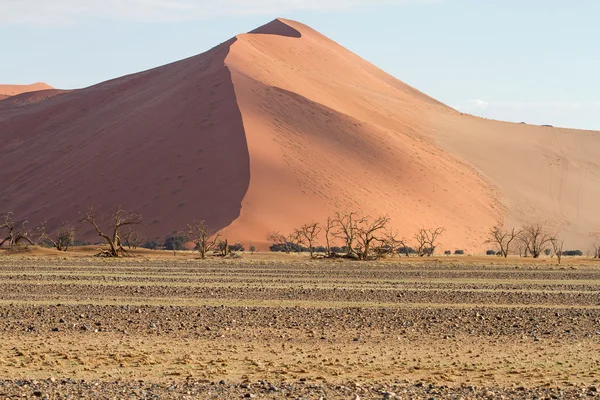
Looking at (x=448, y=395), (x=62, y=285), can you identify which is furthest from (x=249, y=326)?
(x=62, y=285)

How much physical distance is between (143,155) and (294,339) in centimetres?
6802

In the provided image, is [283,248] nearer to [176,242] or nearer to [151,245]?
[176,242]

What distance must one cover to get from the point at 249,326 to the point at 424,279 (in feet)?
51.3

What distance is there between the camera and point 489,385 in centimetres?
1123

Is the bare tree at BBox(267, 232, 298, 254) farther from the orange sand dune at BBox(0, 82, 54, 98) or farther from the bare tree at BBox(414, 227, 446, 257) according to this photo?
the orange sand dune at BBox(0, 82, 54, 98)

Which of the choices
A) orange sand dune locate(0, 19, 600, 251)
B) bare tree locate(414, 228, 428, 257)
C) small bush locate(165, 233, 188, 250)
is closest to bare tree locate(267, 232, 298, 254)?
orange sand dune locate(0, 19, 600, 251)

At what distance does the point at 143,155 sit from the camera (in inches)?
3219

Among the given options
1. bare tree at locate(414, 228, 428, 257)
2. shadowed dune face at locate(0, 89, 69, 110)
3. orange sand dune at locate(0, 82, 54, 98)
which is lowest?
bare tree at locate(414, 228, 428, 257)

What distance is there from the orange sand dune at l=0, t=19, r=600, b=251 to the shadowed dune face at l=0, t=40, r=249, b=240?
0.17 meters

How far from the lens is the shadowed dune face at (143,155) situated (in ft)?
242

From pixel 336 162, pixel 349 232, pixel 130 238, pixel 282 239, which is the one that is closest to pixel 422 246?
pixel 349 232

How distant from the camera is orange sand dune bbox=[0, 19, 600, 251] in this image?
244 ft

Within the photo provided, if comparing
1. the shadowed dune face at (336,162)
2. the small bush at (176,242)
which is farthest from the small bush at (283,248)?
the small bush at (176,242)

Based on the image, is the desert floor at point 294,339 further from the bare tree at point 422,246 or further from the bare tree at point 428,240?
the bare tree at point 428,240
